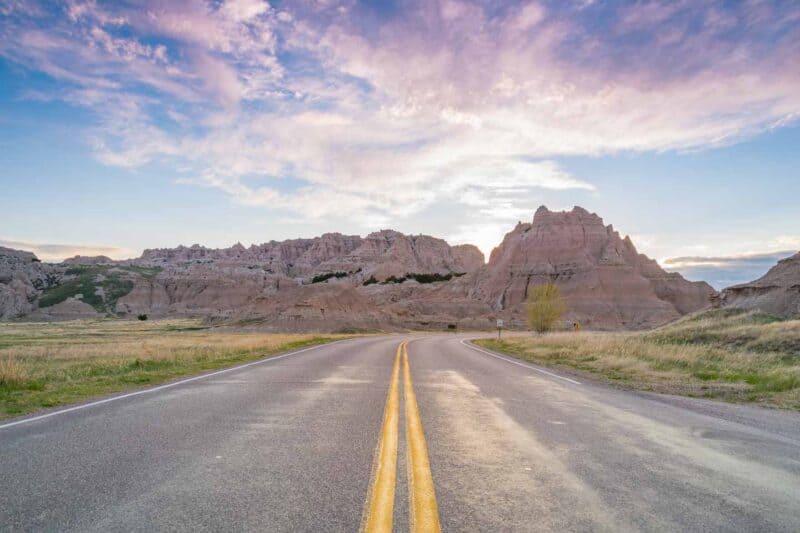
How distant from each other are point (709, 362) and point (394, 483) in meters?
17.0

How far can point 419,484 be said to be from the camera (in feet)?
14.4

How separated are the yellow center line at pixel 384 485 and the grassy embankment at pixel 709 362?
8.68 m

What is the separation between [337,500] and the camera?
4.01 m

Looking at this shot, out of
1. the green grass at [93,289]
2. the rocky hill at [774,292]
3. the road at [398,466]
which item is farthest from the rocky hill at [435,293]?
the road at [398,466]

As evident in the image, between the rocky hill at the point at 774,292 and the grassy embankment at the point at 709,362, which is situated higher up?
the rocky hill at the point at 774,292

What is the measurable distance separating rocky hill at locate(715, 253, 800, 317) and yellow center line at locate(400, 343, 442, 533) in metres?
37.7

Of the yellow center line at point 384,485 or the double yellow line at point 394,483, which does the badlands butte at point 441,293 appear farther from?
the yellow center line at point 384,485

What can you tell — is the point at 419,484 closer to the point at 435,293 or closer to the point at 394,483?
the point at 394,483

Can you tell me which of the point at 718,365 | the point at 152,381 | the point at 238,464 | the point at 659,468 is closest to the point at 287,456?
the point at 238,464

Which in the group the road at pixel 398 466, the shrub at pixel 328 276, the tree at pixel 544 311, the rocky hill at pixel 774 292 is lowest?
the road at pixel 398 466

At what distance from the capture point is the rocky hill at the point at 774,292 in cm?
3684

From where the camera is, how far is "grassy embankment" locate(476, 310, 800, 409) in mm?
12281

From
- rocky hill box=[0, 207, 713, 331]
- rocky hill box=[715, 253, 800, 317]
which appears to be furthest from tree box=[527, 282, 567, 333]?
rocky hill box=[0, 207, 713, 331]

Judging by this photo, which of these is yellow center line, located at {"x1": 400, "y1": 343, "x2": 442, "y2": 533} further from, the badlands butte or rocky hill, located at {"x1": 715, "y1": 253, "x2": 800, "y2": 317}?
the badlands butte
